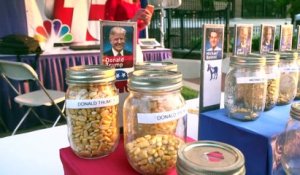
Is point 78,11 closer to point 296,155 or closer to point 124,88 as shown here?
point 124,88

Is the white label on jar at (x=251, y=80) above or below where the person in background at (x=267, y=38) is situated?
below

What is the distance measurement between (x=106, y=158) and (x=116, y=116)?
0.08 metres

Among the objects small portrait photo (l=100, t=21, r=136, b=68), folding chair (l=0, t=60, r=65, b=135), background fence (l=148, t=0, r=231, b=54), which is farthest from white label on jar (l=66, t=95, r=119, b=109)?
background fence (l=148, t=0, r=231, b=54)

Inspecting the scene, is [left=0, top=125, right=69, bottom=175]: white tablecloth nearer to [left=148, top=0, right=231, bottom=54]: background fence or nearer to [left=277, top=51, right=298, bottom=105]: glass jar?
[left=277, top=51, right=298, bottom=105]: glass jar

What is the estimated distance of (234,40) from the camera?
0.63 metres

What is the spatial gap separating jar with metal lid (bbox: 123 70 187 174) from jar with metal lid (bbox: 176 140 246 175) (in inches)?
2.4

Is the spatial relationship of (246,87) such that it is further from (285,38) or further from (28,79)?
(28,79)

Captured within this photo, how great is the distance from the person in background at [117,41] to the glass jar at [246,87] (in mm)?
217

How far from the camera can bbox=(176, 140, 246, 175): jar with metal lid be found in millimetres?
293

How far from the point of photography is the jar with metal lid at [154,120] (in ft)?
1.31

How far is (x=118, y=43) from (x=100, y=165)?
227 millimetres

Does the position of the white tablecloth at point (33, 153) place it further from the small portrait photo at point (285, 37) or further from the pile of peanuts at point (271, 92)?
the small portrait photo at point (285, 37)

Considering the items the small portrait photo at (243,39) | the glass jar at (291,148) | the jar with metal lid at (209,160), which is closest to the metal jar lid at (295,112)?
the glass jar at (291,148)

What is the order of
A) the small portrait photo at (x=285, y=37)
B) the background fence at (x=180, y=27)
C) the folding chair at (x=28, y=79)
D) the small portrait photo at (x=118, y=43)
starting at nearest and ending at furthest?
the small portrait photo at (x=118, y=43)
the small portrait photo at (x=285, y=37)
the folding chair at (x=28, y=79)
the background fence at (x=180, y=27)
